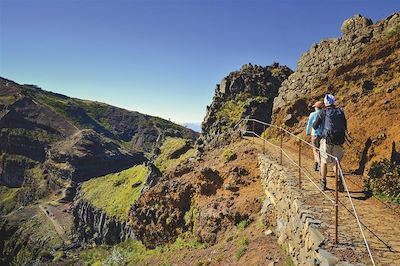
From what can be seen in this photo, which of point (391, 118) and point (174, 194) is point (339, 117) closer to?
point (391, 118)

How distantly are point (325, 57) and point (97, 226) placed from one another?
74787mm

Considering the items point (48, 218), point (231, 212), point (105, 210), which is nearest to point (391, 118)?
point (231, 212)

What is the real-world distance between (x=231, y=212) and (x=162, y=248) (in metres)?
7.06

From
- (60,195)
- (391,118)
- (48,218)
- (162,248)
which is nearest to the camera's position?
(391,118)

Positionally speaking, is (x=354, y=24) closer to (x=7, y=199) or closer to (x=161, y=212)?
(x=161, y=212)

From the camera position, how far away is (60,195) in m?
144

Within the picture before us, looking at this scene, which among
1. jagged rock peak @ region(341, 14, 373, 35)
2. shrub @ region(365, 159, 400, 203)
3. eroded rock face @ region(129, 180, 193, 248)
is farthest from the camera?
jagged rock peak @ region(341, 14, 373, 35)

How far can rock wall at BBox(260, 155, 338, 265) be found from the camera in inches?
352

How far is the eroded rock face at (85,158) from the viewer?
15150 cm

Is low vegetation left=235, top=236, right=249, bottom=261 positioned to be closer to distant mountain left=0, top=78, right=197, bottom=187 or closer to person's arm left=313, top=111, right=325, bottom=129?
person's arm left=313, top=111, right=325, bottom=129

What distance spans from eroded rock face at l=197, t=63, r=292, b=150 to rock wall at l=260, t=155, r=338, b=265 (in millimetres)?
26772

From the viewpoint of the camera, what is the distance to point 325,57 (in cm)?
2489

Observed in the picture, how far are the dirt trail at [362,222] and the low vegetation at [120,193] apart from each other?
196 feet

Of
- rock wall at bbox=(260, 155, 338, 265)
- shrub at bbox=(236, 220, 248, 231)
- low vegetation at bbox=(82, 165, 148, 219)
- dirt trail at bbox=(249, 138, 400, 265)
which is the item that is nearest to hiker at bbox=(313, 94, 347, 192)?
dirt trail at bbox=(249, 138, 400, 265)
